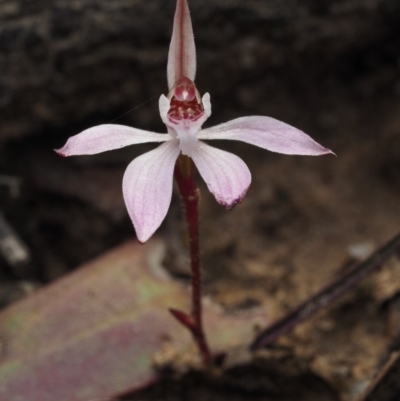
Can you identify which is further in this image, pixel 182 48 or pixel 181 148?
pixel 182 48

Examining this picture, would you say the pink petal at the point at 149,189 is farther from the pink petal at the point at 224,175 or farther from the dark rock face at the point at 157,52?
the dark rock face at the point at 157,52

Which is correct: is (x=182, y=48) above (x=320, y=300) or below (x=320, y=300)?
above

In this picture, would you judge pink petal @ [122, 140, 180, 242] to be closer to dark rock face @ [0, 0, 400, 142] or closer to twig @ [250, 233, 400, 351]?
twig @ [250, 233, 400, 351]

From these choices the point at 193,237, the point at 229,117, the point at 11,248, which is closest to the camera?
the point at 193,237

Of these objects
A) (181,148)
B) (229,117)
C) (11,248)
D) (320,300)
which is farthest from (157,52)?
(320,300)

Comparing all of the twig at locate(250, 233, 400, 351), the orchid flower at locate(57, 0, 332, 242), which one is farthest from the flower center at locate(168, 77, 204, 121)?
the twig at locate(250, 233, 400, 351)

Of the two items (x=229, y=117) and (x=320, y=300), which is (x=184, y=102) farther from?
(x=229, y=117)

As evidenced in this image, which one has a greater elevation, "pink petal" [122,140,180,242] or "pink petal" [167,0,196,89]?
"pink petal" [167,0,196,89]
